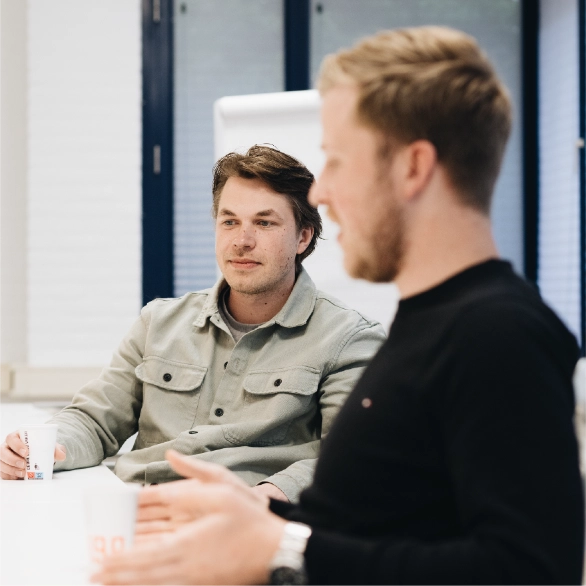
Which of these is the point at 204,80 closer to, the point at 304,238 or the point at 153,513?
the point at 304,238

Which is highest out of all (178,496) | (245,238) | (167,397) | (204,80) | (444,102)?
(204,80)

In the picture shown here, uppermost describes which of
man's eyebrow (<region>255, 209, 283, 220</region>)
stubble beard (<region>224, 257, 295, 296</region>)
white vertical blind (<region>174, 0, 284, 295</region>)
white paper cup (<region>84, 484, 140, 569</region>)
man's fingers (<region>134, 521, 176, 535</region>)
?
white vertical blind (<region>174, 0, 284, 295</region>)

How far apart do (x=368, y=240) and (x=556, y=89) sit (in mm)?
3295

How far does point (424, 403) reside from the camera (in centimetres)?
74

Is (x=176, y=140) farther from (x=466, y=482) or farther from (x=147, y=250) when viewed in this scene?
(x=466, y=482)

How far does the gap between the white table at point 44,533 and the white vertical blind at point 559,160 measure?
2.64m

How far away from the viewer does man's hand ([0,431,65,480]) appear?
1.58 meters

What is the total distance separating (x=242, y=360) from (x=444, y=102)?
1.17 m

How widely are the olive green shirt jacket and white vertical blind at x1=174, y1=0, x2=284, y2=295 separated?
6.13 feet

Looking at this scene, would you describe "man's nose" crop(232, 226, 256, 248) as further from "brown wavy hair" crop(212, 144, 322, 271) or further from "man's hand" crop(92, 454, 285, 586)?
"man's hand" crop(92, 454, 285, 586)

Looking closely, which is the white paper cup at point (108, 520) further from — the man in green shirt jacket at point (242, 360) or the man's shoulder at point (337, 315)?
the man's shoulder at point (337, 315)

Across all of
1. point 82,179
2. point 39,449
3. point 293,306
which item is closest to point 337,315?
point 293,306

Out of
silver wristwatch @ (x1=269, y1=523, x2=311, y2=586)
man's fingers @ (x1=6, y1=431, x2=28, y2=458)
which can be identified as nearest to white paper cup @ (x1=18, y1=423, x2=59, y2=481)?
man's fingers @ (x1=6, y1=431, x2=28, y2=458)

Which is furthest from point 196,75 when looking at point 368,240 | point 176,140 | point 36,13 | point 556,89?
point 368,240
